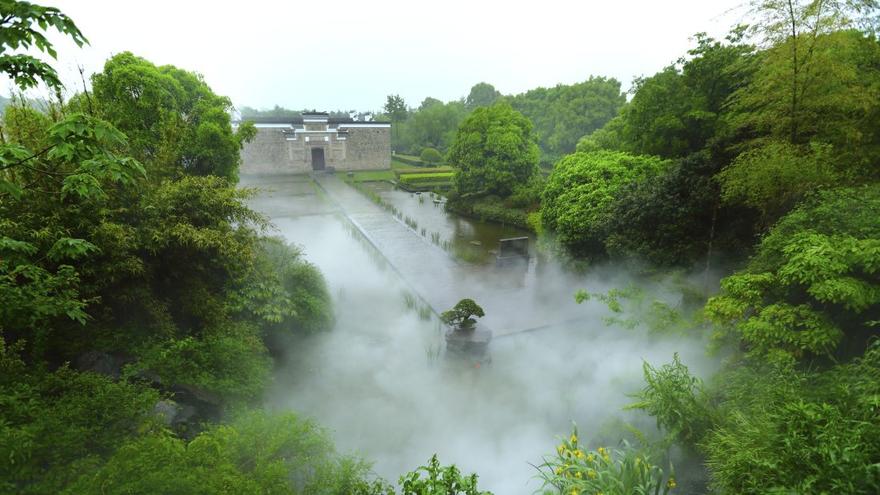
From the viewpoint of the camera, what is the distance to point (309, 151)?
36000mm

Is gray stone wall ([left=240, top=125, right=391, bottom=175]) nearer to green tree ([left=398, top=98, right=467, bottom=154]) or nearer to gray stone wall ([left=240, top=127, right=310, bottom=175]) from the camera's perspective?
gray stone wall ([left=240, top=127, right=310, bottom=175])

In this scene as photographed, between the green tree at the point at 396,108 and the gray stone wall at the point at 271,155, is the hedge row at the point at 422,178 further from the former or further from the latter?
the green tree at the point at 396,108

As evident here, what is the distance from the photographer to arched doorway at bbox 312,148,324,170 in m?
36.5

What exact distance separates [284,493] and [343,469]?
66 centimetres

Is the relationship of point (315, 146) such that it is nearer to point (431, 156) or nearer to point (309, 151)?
point (309, 151)

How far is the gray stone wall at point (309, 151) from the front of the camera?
1374 inches

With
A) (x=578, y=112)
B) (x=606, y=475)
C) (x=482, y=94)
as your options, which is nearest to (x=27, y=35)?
(x=606, y=475)

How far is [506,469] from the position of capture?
5.96 metres

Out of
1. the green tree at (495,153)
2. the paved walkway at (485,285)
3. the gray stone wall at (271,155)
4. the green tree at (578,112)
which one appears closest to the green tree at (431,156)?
the green tree at (578,112)

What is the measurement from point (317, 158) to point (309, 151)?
1000 mm

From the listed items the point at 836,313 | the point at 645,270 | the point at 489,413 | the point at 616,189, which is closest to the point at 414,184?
the point at 616,189

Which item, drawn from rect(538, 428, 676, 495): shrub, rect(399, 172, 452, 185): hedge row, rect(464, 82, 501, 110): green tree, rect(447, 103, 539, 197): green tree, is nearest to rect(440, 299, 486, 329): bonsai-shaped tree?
rect(538, 428, 676, 495): shrub

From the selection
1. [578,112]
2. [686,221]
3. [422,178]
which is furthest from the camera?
[578,112]

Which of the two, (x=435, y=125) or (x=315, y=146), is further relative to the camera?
(x=435, y=125)
